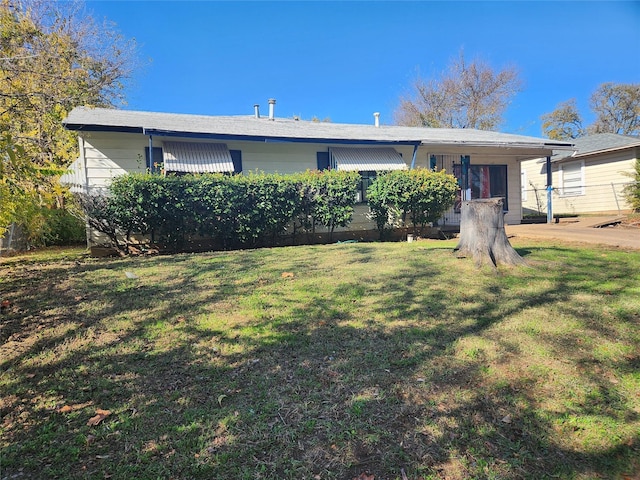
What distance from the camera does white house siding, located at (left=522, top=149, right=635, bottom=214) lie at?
16.3 meters

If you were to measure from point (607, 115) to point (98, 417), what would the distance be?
47.3m

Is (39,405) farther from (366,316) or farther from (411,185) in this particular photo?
(411,185)

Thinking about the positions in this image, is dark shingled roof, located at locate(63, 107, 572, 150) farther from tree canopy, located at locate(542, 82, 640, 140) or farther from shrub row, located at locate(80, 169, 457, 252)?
tree canopy, located at locate(542, 82, 640, 140)

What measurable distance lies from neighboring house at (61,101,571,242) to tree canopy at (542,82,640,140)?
29384mm

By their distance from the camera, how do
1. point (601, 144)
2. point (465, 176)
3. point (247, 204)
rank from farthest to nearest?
point (601, 144) → point (465, 176) → point (247, 204)

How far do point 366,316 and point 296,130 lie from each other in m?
9.15

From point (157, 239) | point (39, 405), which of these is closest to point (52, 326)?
point (39, 405)

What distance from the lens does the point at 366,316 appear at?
3.85 meters

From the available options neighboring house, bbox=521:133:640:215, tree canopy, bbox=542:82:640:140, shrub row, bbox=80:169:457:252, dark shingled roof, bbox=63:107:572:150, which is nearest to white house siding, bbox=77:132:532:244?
dark shingled roof, bbox=63:107:572:150

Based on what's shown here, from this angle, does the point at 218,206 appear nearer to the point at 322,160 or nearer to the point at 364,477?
the point at 322,160

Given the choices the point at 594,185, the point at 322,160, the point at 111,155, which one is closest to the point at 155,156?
the point at 111,155

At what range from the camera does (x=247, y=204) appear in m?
8.73

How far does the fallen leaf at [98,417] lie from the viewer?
2.27 m

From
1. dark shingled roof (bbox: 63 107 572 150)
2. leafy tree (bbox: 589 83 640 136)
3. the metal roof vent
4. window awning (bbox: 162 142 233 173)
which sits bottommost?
window awning (bbox: 162 142 233 173)
